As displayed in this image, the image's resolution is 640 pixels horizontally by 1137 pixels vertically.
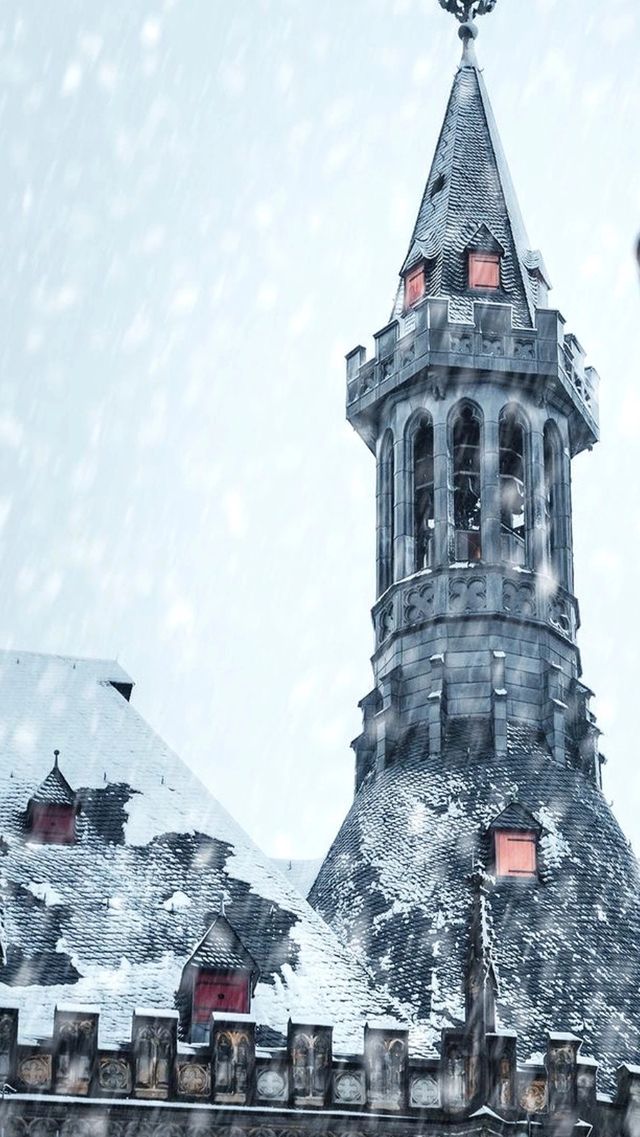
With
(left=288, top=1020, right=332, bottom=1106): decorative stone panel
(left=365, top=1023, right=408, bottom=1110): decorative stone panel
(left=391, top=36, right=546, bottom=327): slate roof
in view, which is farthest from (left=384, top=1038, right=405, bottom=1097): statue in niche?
(left=391, top=36, right=546, bottom=327): slate roof

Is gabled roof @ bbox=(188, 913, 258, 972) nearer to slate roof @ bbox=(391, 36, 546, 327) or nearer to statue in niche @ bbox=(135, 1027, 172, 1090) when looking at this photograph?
statue in niche @ bbox=(135, 1027, 172, 1090)

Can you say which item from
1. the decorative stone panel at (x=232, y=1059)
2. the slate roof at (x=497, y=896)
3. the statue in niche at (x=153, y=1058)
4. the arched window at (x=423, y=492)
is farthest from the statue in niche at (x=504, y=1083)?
the arched window at (x=423, y=492)

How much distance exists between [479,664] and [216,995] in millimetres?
10807

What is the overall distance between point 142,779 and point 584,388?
44.6 feet

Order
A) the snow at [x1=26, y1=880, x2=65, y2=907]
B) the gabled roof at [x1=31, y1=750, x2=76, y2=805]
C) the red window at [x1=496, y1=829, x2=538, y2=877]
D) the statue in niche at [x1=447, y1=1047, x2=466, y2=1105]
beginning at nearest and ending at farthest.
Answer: the statue in niche at [x1=447, y1=1047, x2=466, y2=1105] → the snow at [x1=26, y1=880, x2=65, y2=907] → the gabled roof at [x1=31, y1=750, x2=76, y2=805] → the red window at [x1=496, y1=829, x2=538, y2=877]

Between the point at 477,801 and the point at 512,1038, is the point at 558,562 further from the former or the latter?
the point at 512,1038

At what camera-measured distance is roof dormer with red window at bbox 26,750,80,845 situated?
123 ft

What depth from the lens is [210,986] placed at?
34.8m

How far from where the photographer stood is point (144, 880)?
122ft

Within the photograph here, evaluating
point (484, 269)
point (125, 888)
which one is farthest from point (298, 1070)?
point (484, 269)

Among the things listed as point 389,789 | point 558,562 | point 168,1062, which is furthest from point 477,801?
point 168,1062

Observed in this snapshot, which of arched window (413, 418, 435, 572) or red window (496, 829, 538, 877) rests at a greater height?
arched window (413, 418, 435, 572)

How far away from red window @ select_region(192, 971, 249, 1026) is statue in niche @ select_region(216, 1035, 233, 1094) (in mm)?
511

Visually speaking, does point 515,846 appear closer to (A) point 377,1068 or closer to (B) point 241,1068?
(A) point 377,1068
